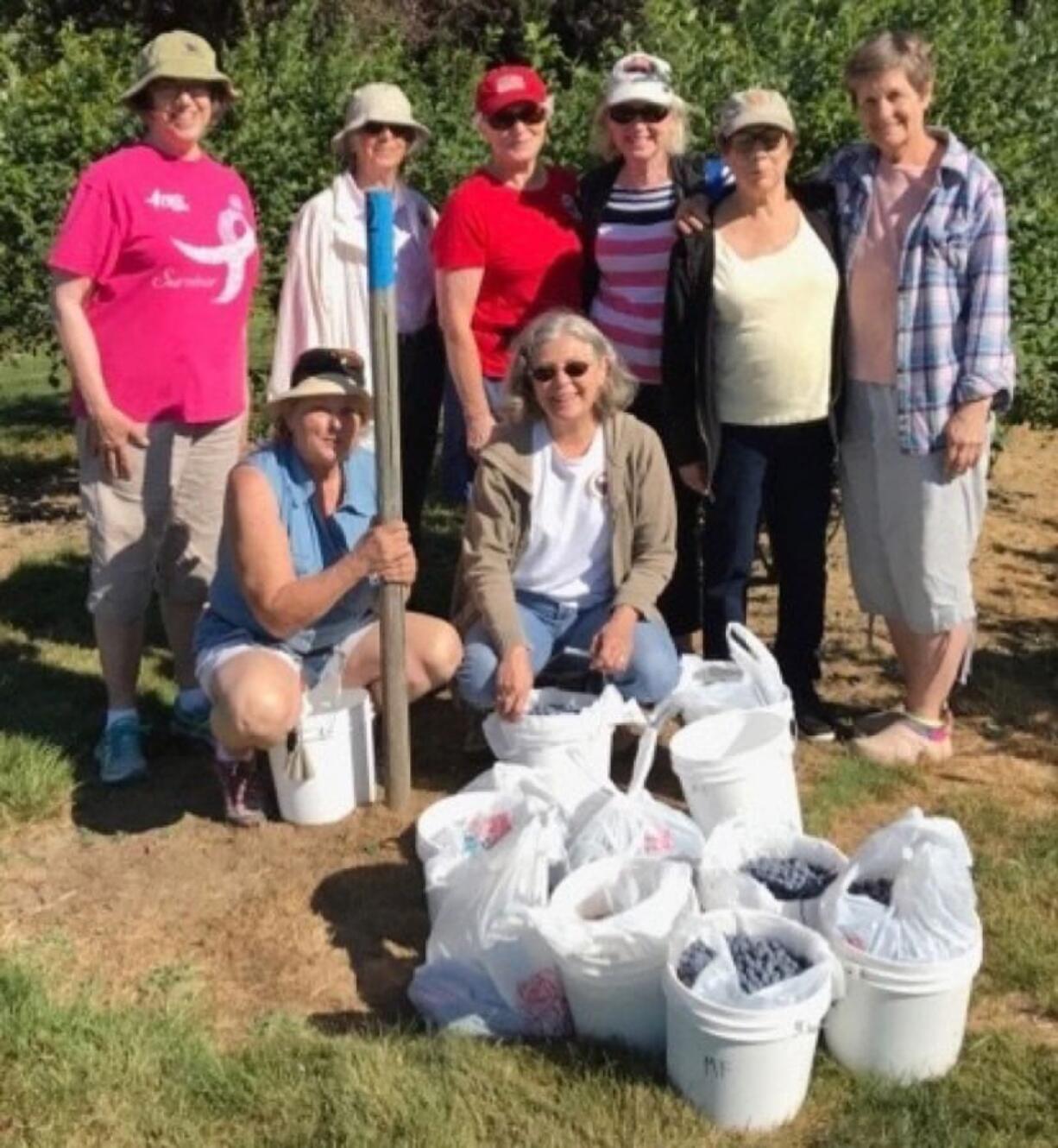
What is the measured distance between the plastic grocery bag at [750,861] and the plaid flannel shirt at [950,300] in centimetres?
140

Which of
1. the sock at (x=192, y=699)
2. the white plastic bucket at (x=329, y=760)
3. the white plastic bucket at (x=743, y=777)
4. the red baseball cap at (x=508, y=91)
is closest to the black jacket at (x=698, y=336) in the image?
the red baseball cap at (x=508, y=91)

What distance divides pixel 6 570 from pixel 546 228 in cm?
348

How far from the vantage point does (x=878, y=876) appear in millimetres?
3275

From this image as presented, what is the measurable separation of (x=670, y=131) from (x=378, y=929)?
2.39 m

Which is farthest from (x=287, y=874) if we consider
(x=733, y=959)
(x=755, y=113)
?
(x=755, y=113)

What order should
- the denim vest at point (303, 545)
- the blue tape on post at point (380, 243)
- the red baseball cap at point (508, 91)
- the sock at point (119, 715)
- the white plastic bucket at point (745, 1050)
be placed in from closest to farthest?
the white plastic bucket at point (745, 1050)
the blue tape on post at point (380, 243)
the denim vest at point (303, 545)
the red baseball cap at point (508, 91)
the sock at point (119, 715)

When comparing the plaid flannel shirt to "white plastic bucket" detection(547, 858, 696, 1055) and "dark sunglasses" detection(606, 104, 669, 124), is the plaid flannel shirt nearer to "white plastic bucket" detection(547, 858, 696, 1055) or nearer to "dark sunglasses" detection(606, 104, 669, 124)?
"dark sunglasses" detection(606, 104, 669, 124)

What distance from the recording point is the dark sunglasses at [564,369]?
420cm

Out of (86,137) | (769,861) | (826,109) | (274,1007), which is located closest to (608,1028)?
(769,861)

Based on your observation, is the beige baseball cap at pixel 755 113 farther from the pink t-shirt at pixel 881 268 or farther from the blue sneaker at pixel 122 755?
the blue sneaker at pixel 122 755

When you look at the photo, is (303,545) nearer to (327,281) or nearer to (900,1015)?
(327,281)

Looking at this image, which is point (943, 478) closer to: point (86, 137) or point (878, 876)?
point (878, 876)

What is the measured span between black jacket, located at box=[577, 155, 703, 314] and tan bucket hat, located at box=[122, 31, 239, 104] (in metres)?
1.09

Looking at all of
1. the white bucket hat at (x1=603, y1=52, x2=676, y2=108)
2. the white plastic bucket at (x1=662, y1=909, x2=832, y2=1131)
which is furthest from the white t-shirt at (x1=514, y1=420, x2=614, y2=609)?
the white plastic bucket at (x1=662, y1=909, x2=832, y2=1131)
